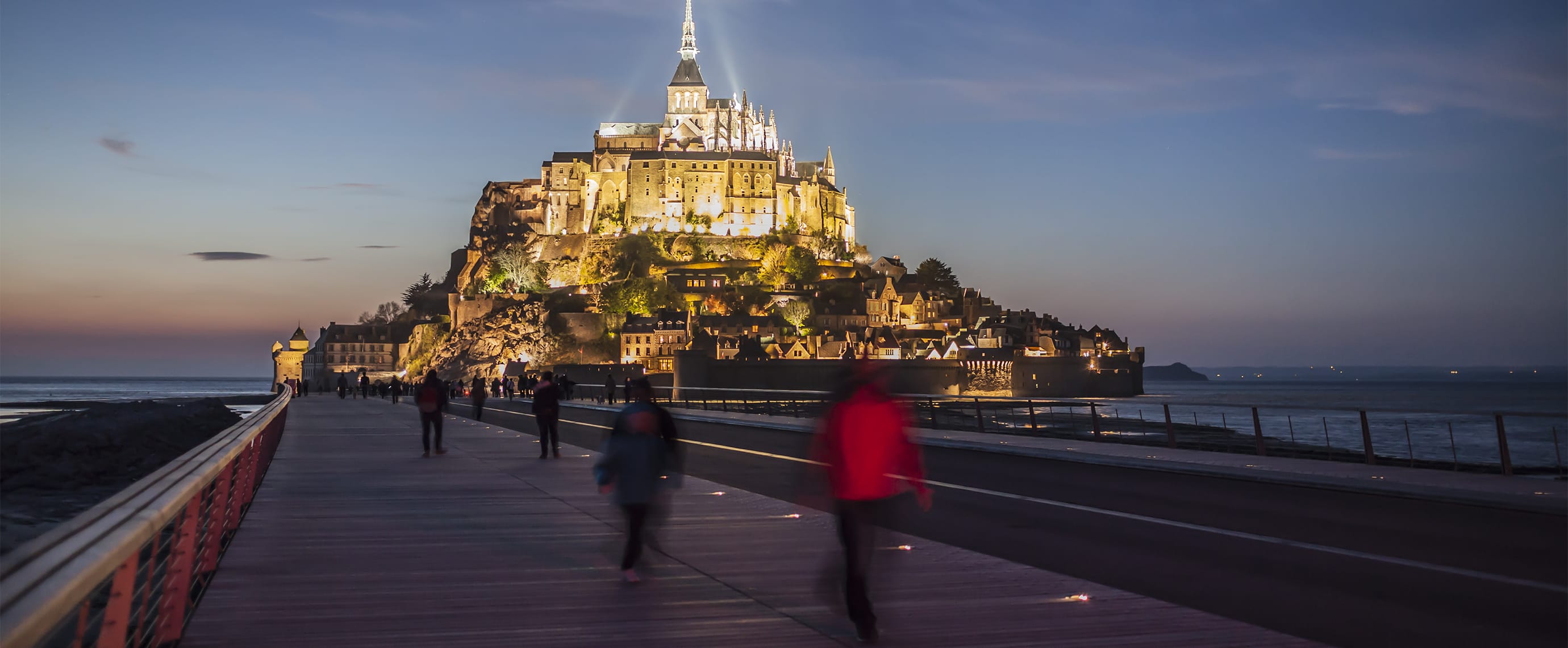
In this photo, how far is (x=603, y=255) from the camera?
418 ft

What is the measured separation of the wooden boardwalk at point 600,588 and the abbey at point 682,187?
399 feet

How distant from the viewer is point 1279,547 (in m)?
8.62

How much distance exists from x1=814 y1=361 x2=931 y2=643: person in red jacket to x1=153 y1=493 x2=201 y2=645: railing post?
9.18 ft

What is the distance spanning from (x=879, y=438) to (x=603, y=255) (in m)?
123

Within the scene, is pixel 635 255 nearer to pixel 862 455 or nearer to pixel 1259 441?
pixel 1259 441

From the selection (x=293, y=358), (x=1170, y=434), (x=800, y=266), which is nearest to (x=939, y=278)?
(x=800, y=266)

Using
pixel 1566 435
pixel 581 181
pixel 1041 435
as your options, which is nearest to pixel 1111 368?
pixel 581 181

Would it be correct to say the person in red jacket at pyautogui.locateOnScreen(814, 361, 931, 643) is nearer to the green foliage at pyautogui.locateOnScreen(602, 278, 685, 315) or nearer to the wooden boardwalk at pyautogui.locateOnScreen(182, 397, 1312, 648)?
the wooden boardwalk at pyautogui.locateOnScreen(182, 397, 1312, 648)

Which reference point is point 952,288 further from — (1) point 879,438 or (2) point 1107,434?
(1) point 879,438

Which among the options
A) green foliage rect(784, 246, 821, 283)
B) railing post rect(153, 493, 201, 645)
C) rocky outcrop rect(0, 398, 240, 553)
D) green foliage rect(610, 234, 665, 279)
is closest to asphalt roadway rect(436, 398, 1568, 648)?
railing post rect(153, 493, 201, 645)

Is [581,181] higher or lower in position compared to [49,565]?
higher

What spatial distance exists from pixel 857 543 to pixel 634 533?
185cm

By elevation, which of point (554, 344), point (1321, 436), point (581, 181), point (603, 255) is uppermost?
point (581, 181)

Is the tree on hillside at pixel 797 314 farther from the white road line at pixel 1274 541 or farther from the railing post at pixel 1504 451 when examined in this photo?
the railing post at pixel 1504 451
